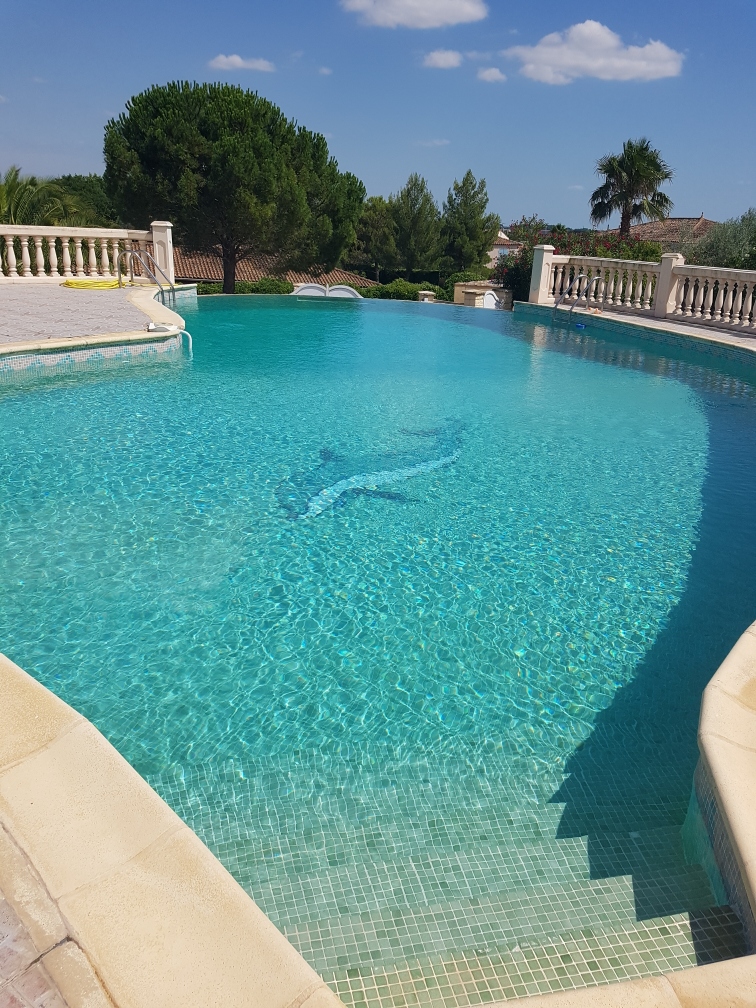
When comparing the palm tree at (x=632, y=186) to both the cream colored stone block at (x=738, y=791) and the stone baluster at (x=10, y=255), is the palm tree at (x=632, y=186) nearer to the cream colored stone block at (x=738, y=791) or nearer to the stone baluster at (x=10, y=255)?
the stone baluster at (x=10, y=255)

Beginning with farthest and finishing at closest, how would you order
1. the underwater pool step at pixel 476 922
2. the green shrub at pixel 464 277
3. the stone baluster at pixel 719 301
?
the green shrub at pixel 464 277 < the stone baluster at pixel 719 301 < the underwater pool step at pixel 476 922

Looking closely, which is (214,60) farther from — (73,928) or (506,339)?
(73,928)

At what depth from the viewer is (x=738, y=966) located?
66.3 inches

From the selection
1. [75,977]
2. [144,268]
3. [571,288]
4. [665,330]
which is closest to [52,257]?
[144,268]

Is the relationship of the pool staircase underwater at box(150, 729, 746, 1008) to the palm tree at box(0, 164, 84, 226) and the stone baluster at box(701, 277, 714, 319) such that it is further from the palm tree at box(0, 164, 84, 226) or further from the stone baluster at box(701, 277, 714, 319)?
the palm tree at box(0, 164, 84, 226)

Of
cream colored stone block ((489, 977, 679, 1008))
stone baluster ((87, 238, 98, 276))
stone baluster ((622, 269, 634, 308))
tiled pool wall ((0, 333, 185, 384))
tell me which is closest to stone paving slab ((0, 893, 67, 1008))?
cream colored stone block ((489, 977, 679, 1008))

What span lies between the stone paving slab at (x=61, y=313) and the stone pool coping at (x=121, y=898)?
8.71 metres

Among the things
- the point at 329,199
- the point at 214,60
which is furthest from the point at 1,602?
the point at 214,60

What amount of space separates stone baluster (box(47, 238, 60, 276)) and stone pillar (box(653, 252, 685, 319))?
13674mm

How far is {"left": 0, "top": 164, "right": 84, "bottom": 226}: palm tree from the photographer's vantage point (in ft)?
73.5

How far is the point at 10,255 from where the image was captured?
52.9 ft

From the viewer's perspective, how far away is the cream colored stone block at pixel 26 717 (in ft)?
7.67

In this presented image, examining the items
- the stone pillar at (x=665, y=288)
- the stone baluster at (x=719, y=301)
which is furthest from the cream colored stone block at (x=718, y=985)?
the stone pillar at (x=665, y=288)

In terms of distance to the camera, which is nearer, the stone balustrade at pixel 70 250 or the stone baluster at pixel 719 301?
the stone baluster at pixel 719 301
